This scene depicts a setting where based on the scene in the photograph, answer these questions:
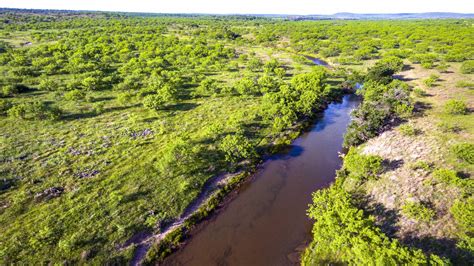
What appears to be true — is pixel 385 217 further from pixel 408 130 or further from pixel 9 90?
pixel 9 90

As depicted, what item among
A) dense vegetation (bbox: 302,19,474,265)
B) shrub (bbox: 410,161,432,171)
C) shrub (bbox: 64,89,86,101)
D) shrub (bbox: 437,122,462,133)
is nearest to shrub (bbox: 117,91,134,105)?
shrub (bbox: 64,89,86,101)

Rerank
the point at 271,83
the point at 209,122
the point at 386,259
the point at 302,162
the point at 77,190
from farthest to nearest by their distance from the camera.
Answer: the point at 271,83
the point at 209,122
the point at 302,162
the point at 77,190
the point at 386,259

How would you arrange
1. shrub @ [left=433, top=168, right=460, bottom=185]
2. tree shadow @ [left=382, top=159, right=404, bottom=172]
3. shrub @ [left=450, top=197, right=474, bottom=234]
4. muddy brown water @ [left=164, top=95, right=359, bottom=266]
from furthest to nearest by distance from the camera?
tree shadow @ [left=382, top=159, right=404, bottom=172] → shrub @ [left=433, top=168, right=460, bottom=185] → muddy brown water @ [left=164, top=95, right=359, bottom=266] → shrub @ [left=450, top=197, right=474, bottom=234]

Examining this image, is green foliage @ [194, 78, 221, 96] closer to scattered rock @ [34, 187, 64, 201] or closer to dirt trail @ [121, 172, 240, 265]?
dirt trail @ [121, 172, 240, 265]

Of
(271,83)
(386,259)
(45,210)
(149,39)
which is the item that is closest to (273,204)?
(386,259)

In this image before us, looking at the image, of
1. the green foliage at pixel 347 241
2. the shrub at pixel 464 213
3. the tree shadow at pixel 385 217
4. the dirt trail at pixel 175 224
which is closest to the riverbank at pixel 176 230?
the dirt trail at pixel 175 224

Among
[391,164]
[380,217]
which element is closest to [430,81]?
[391,164]

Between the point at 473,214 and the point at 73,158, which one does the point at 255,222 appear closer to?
the point at 473,214
